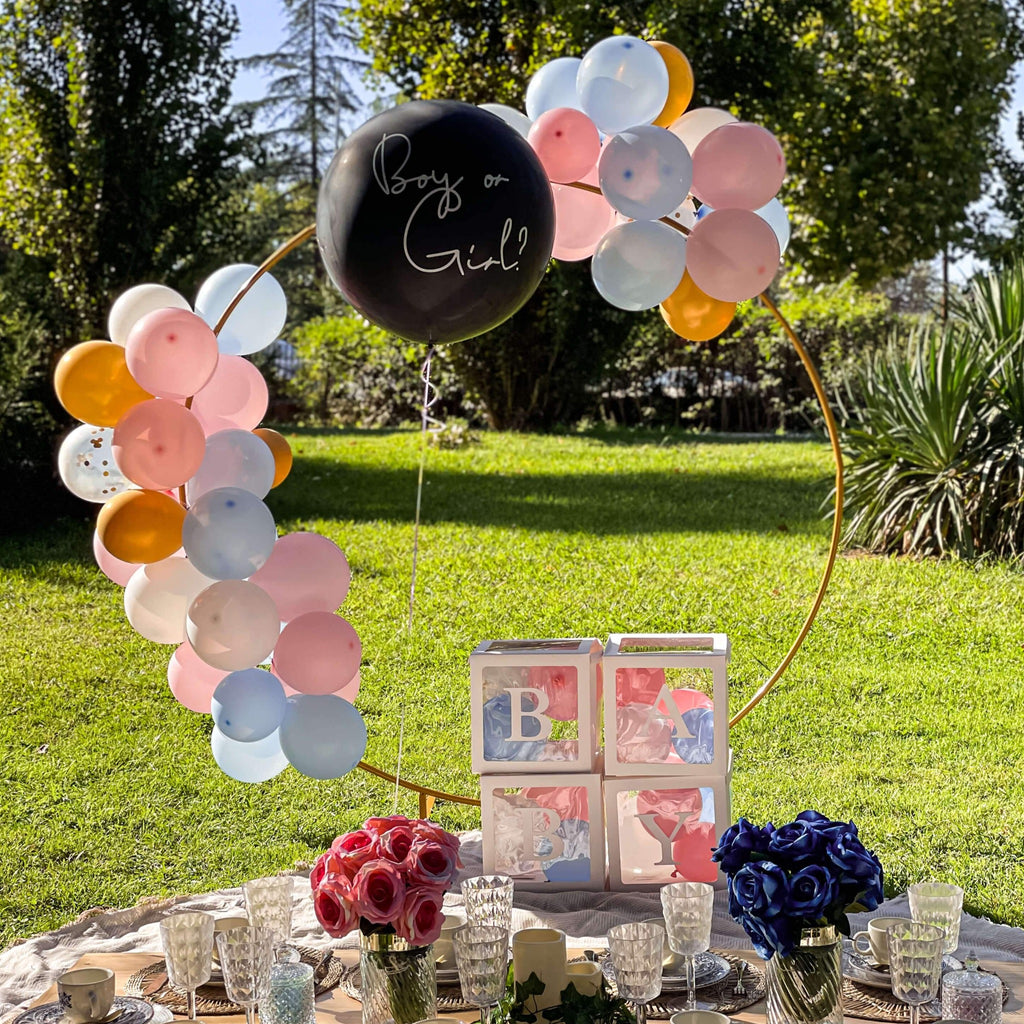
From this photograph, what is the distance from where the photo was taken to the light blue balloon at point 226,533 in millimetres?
2680

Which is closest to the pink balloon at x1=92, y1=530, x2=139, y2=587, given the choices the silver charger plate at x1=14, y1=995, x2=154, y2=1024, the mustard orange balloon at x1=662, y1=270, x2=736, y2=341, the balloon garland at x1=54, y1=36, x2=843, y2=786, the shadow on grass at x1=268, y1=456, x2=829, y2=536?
the balloon garland at x1=54, y1=36, x2=843, y2=786

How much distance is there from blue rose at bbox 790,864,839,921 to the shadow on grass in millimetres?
6144

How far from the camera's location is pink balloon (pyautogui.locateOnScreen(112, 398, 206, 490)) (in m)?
2.74

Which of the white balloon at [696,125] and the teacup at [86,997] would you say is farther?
the white balloon at [696,125]

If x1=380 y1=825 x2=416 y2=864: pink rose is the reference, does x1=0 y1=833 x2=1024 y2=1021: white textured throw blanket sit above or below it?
below

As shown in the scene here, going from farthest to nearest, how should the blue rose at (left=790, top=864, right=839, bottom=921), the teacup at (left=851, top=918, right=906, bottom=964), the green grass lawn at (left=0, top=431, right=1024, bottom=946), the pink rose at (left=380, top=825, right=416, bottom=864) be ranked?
the green grass lawn at (left=0, top=431, right=1024, bottom=946), the teacup at (left=851, top=918, right=906, bottom=964), the pink rose at (left=380, top=825, right=416, bottom=864), the blue rose at (left=790, top=864, right=839, bottom=921)

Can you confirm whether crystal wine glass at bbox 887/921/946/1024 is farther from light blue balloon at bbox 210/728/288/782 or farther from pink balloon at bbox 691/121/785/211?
pink balloon at bbox 691/121/785/211

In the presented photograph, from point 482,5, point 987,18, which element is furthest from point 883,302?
point 482,5

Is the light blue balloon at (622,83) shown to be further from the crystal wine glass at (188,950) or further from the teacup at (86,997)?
the teacup at (86,997)

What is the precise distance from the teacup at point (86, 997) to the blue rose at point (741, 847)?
110 cm

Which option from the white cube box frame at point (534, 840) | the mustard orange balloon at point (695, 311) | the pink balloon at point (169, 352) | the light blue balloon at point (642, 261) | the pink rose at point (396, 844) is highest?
the light blue balloon at point (642, 261)

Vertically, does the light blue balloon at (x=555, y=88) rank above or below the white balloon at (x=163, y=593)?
above

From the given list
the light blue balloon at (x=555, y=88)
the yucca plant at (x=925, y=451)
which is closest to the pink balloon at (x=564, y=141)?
the light blue balloon at (x=555, y=88)

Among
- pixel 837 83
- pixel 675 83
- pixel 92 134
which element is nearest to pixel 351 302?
pixel 675 83
